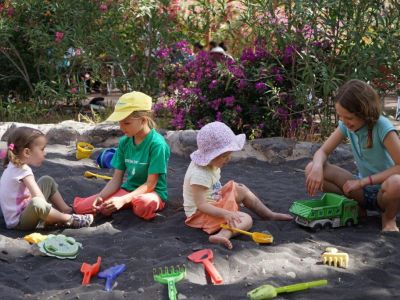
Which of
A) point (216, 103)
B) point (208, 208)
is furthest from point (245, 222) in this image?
point (216, 103)

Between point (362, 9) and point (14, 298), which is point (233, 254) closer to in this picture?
point (14, 298)

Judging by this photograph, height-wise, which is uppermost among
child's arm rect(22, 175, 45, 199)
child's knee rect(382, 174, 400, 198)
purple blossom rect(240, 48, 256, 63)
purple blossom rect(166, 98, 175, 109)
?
purple blossom rect(240, 48, 256, 63)

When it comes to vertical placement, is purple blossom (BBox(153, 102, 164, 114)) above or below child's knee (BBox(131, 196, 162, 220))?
above

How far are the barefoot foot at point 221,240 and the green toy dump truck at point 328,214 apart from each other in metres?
0.57

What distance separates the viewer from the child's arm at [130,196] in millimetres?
3852

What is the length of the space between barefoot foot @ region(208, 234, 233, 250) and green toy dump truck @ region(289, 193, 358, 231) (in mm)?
565

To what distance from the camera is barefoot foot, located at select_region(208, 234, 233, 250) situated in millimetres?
3270

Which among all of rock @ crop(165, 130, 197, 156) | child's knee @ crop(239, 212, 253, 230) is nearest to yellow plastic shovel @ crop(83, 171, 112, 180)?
rock @ crop(165, 130, 197, 156)

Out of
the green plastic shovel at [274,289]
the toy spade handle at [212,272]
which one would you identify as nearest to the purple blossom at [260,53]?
the toy spade handle at [212,272]

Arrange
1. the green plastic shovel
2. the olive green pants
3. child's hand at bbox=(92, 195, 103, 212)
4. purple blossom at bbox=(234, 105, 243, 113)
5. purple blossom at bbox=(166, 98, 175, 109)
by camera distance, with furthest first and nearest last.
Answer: purple blossom at bbox=(166, 98, 175, 109) → purple blossom at bbox=(234, 105, 243, 113) → child's hand at bbox=(92, 195, 103, 212) → the olive green pants → the green plastic shovel

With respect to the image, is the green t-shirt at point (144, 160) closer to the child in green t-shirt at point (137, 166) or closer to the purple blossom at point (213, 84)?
the child in green t-shirt at point (137, 166)

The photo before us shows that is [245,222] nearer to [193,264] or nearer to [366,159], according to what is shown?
[193,264]

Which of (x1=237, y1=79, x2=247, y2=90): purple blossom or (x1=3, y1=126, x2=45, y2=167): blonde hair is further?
(x1=237, y1=79, x2=247, y2=90): purple blossom

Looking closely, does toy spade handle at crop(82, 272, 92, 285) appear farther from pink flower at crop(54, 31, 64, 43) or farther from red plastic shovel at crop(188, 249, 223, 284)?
pink flower at crop(54, 31, 64, 43)
